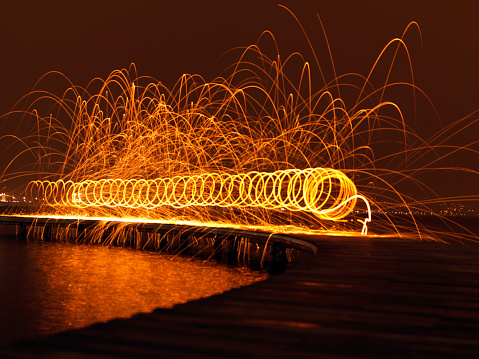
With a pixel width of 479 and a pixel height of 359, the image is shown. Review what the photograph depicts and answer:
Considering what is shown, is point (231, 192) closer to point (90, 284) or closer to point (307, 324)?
point (90, 284)

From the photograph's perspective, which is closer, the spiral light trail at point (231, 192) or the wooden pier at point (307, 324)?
the wooden pier at point (307, 324)

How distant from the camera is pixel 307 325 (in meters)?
6.95

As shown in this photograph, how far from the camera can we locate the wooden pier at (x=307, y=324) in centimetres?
579

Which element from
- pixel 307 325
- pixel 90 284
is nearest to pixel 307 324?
pixel 307 325

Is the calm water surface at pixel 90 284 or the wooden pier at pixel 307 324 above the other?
the wooden pier at pixel 307 324

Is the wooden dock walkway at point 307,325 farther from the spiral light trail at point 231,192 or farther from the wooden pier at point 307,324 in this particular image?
the spiral light trail at point 231,192

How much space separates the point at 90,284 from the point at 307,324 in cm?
1785

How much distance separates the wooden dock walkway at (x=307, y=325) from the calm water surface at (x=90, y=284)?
846 centimetres

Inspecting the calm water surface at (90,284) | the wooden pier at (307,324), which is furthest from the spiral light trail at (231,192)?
the wooden pier at (307,324)

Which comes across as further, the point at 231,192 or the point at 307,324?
the point at 231,192

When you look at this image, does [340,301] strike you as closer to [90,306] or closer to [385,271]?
[385,271]

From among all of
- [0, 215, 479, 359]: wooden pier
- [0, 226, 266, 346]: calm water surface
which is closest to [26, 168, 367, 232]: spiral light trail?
[0, 226, 266, 346]: calm water surface

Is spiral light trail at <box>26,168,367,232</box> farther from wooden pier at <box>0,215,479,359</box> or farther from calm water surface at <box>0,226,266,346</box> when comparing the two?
wooden pier at <box>0,215,479,359</box>

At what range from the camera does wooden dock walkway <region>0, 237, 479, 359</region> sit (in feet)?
19.0
